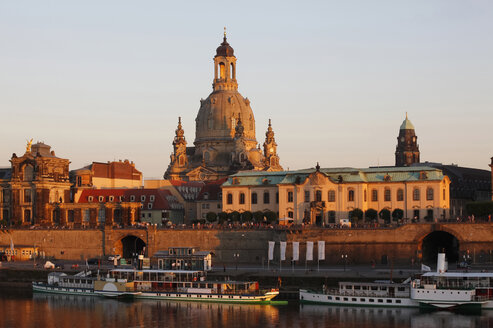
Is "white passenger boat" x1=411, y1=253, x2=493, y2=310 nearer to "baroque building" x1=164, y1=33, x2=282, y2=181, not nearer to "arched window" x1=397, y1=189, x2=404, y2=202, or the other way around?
"arched window" x1=397, y1=189, x2=404, y2=202

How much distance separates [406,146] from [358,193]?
62.0 m

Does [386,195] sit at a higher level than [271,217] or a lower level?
higher

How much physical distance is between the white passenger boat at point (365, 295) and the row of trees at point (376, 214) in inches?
987

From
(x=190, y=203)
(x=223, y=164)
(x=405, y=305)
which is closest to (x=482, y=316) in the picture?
(x=405, y=305)

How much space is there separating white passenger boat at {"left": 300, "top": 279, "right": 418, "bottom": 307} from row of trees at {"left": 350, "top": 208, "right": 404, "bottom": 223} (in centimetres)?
2507

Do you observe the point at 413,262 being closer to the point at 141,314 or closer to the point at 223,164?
the point at 141,314

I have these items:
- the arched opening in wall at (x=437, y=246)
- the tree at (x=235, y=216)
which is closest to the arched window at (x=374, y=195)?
the arched opening in wall at (x=437, y=246)

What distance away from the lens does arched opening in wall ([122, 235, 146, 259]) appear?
126 metres

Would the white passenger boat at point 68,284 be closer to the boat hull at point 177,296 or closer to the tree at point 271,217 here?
the boat hull at point 177,296

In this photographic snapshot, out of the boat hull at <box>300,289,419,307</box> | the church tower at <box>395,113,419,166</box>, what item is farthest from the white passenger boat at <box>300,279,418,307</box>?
the church tower at <box>395,113,419,166</box>

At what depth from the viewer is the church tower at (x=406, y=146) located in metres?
174

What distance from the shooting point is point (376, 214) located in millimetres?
113500

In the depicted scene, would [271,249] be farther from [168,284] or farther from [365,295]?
[365,295]

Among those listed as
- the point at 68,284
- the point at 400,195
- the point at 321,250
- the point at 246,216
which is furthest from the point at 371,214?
the point at 68,284
